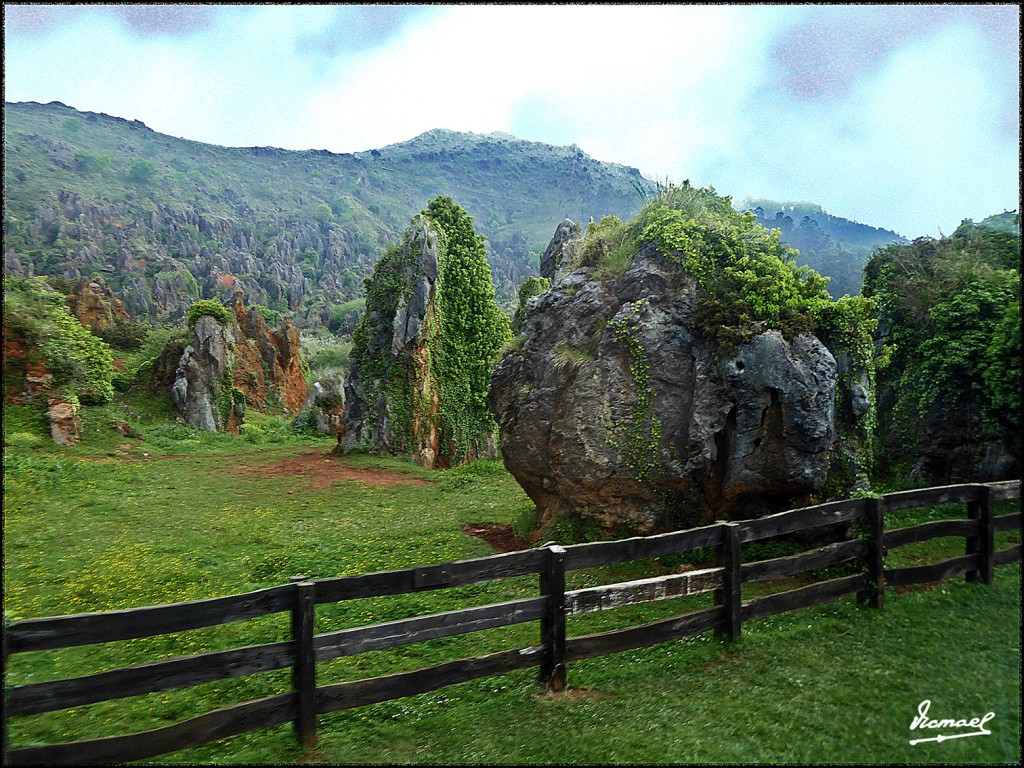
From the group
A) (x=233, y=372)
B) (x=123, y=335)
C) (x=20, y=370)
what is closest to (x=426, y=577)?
(x=20, y=370)

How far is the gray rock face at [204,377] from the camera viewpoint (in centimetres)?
3459

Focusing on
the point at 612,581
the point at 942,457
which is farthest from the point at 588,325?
the point at 942,457

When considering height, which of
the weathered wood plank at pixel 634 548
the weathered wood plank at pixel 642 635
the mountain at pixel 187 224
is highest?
the mountain at pixel 187 224

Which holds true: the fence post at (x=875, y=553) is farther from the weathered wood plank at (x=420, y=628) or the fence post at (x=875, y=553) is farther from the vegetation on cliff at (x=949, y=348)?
the vegetation on cliff at (x=949, y=348)

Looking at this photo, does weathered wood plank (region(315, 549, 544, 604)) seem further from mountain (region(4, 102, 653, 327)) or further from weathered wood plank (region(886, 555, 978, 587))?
mountain (region(4, 102, 653, 327))

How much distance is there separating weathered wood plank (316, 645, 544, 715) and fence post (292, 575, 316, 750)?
0.10 meters

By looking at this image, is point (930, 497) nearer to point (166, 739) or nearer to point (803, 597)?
point (803, 597)

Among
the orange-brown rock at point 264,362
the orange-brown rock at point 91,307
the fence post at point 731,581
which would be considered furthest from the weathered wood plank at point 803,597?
the orange-brown rock at point 91,307

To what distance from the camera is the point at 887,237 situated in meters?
126

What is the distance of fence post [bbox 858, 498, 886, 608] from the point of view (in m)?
7.46

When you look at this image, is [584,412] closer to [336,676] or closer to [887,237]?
[336,676]

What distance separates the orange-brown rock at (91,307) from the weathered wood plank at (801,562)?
51828mm

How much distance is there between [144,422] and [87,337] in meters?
7.04
